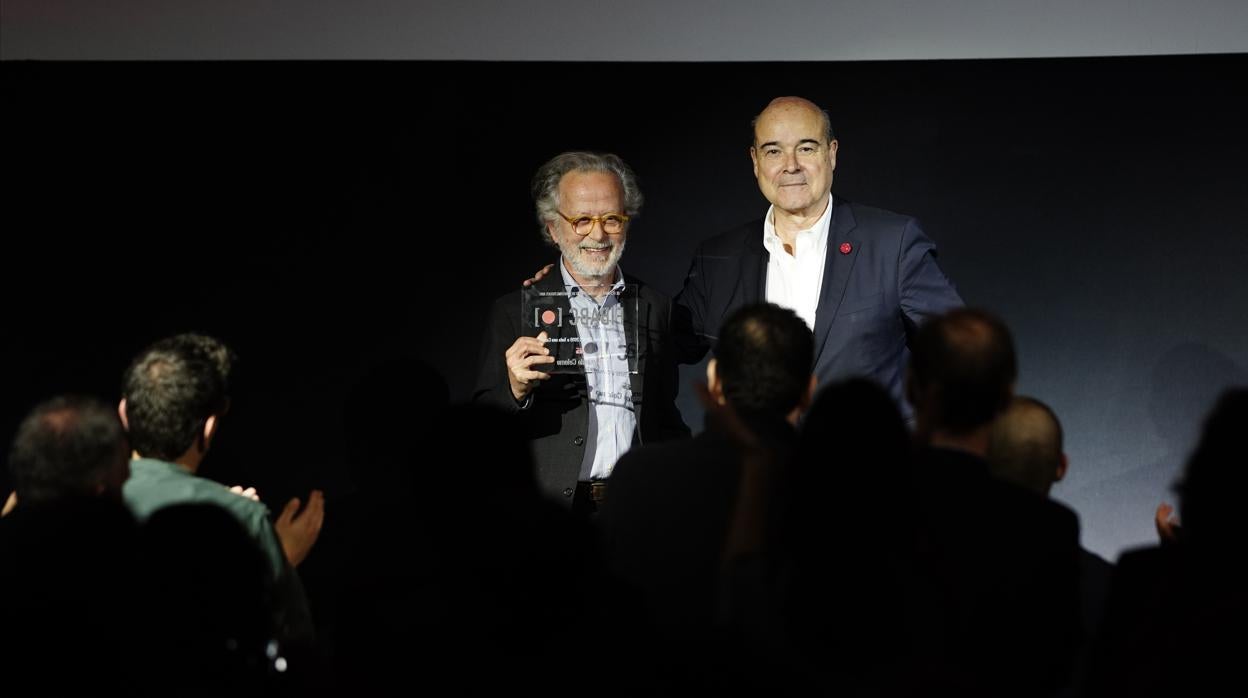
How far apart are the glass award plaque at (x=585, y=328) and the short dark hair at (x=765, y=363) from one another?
112cm

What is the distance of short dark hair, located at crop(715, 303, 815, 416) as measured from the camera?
275cm

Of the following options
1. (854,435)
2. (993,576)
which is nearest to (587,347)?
(854,435)

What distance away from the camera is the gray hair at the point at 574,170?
13.5ft

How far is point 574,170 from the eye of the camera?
413 cm

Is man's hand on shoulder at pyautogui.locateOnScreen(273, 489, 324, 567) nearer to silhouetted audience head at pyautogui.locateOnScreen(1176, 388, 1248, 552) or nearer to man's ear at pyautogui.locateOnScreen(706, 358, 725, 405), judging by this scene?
man's ear at pyautogui.locateOnScreen(706, 358, 725, 405)

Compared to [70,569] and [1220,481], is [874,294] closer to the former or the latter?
[1220,481]

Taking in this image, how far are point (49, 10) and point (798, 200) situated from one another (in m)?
2.93

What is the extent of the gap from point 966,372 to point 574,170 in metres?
1.91

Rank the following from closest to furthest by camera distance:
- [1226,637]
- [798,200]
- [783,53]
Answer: [1226,637] → [798,200] → [783,53]

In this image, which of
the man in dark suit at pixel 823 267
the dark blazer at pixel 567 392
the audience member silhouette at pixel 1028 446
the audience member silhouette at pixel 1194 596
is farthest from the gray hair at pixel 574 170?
the audience member silhouette at pixel 1194 596

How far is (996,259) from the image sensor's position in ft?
15.6

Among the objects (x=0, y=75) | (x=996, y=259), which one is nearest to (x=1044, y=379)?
(x=996, y=259)

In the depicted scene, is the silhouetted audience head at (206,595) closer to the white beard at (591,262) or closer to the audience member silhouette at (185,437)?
the audience member silhouette at (185,437)

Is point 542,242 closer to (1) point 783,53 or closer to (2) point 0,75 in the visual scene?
(1) point 783,53
